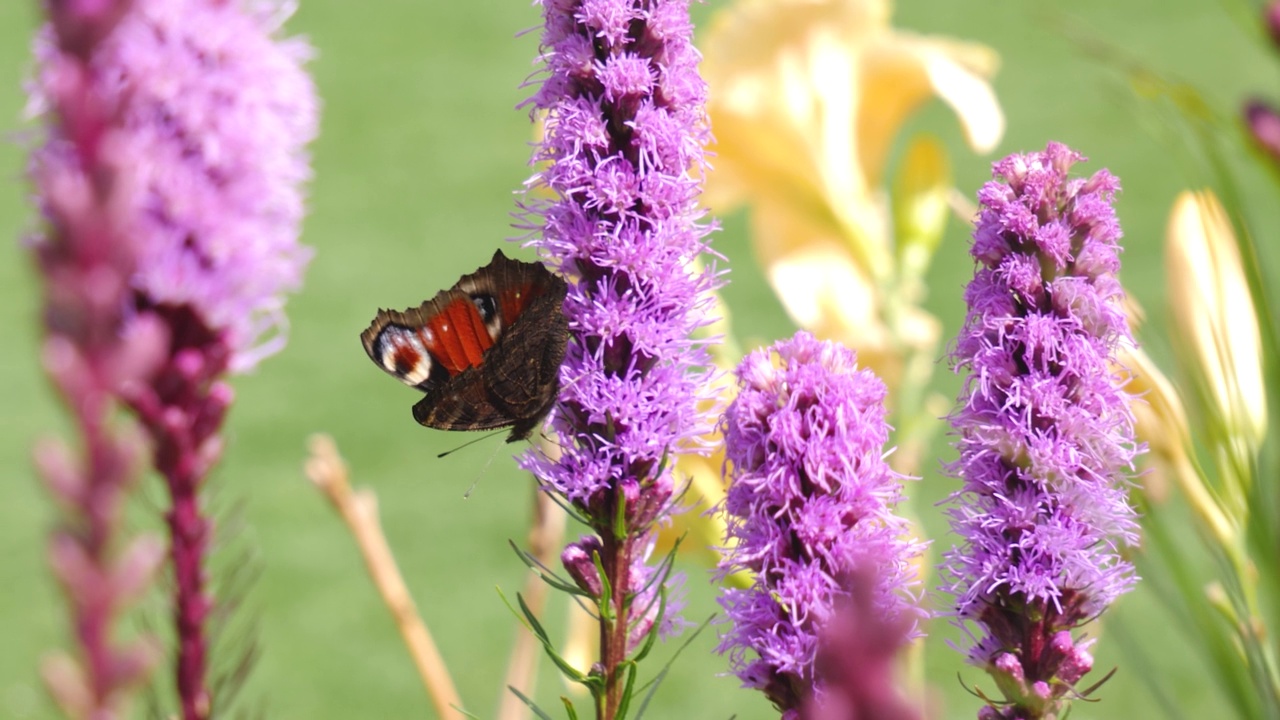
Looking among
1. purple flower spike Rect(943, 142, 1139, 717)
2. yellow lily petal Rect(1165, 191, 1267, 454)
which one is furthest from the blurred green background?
purple flower spike Rect(943, 142, 1139, 717)

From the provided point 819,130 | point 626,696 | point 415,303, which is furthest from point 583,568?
point 415,303

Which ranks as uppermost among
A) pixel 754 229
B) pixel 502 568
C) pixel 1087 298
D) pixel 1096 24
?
pixel 1096 24

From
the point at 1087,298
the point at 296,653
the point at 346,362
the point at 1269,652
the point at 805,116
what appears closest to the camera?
the point at 1087,298

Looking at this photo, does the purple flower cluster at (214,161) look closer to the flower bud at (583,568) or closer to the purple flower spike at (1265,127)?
the flower bud at (583,568)

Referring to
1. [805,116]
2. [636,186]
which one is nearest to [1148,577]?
[636,186]

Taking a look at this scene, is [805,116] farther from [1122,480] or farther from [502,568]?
[502,568]

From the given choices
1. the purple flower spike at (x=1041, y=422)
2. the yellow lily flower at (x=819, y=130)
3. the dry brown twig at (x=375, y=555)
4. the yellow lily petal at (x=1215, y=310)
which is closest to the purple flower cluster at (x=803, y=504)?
the purple flower spike at (x=1041, y=422)
